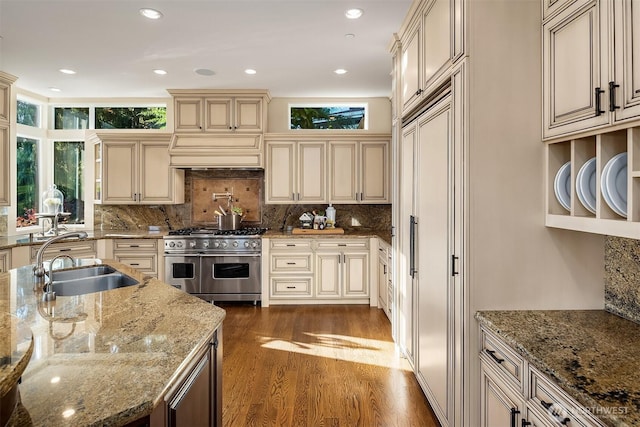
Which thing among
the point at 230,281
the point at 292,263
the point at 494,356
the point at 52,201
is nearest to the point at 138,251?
the point at 230,281

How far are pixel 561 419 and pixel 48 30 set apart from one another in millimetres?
4327

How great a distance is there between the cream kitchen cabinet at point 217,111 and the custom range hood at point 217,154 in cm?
20

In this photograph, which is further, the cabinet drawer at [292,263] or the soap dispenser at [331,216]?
the soap dispenser at [331,216]

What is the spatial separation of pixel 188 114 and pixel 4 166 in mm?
2032

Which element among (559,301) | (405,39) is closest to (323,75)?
(405,39)

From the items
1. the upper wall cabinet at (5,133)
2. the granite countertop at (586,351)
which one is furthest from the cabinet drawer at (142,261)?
the granite countertop at (586,351)

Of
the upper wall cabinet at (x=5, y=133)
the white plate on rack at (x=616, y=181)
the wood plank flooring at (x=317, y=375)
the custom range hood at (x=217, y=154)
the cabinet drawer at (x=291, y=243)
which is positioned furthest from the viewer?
the custom range hood at (x=217, y=154)

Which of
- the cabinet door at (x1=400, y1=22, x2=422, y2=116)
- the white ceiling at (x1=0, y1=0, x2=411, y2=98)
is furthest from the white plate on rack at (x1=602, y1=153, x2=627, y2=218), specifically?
the white ceiling at (x1=0, y1=0, x2=411, y2=98)

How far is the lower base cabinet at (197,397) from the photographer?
116cm

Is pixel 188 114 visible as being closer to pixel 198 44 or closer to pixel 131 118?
pixel 131 118

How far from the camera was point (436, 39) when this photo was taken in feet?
6.95

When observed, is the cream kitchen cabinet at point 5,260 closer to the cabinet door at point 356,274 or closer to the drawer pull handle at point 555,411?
the cabinet door at point 356,274

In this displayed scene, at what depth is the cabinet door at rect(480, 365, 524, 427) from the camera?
4.64 feet

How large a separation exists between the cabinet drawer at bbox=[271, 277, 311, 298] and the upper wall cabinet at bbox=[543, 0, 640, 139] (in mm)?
3499
